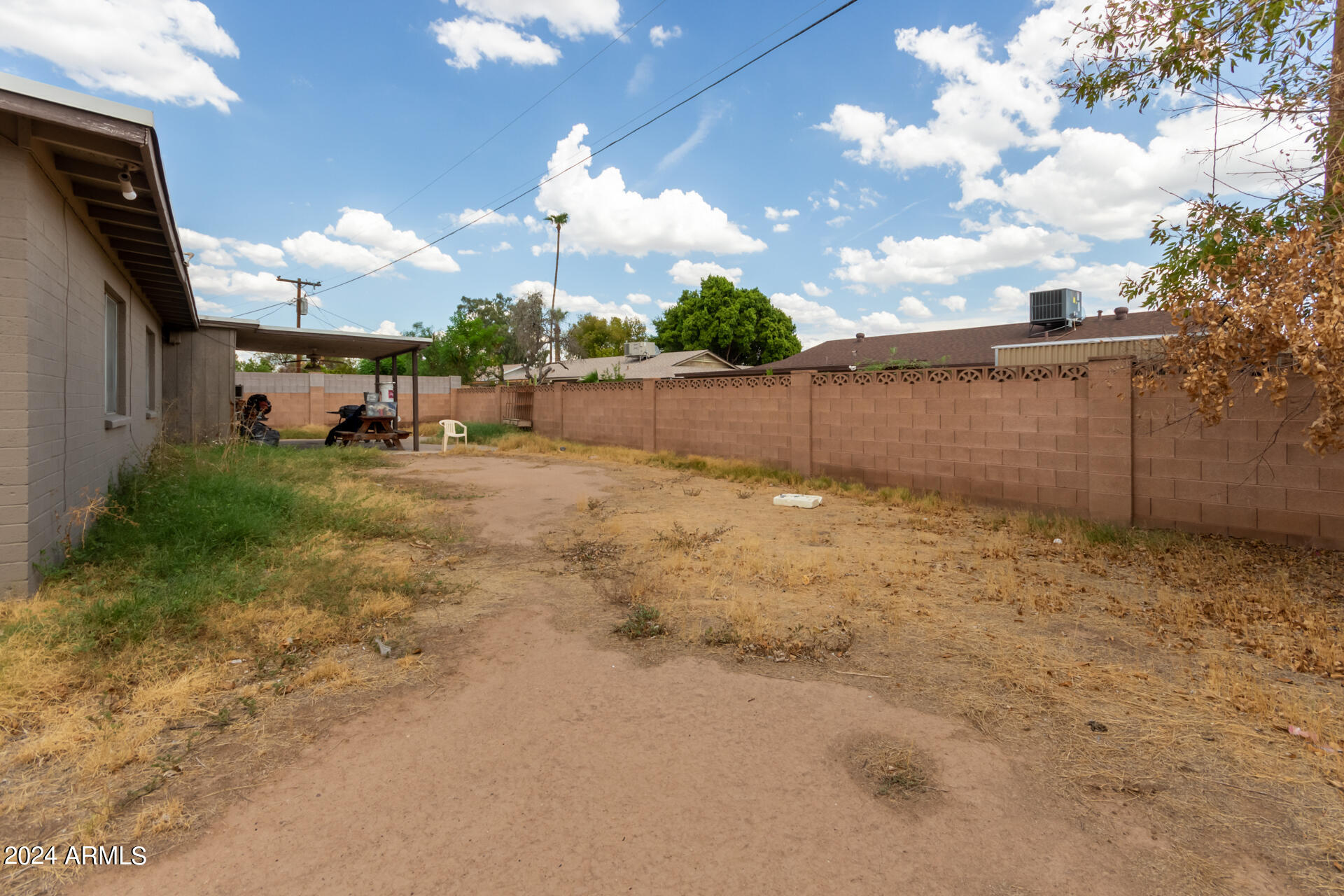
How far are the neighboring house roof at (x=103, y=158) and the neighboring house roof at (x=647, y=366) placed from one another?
2531 cm

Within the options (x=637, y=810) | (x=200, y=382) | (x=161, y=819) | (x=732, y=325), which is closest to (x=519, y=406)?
(x=200, y=382)

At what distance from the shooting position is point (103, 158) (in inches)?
181

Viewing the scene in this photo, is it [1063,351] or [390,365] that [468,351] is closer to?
[390,365]

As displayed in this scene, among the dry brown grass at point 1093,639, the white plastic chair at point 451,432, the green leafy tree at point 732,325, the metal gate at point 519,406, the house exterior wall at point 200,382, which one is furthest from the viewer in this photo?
the green leafy tree at point 732,325

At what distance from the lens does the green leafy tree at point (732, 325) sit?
43625 mm

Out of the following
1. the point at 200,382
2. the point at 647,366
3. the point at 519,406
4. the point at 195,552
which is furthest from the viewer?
the point at 647,366

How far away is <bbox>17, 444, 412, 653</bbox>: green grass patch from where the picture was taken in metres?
3.82

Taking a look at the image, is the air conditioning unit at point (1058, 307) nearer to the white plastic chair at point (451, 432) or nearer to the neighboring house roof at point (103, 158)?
the white plastic chair at point (451, 432)

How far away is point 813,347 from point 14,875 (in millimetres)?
26587

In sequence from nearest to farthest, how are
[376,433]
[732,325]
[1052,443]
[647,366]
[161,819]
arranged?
[161,819] < [1052,443] < [376,433] < [647,366] < [732,325]

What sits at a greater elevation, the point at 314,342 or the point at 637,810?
the point at 314,342

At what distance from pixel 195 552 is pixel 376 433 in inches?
464

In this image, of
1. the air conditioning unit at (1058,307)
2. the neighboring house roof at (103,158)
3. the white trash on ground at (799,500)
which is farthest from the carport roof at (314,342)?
the air conditioning unit at (1058,307)

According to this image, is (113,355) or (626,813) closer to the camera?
(626,813)
